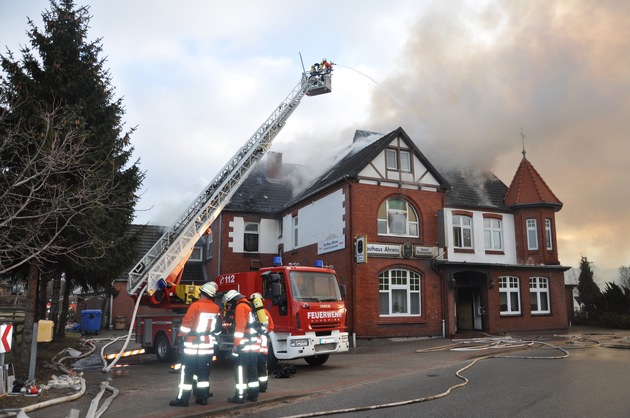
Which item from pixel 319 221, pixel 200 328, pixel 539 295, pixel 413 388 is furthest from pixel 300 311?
pixel 539 295

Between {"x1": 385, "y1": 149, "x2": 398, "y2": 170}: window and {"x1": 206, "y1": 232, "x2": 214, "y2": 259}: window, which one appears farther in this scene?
{"x1": 206, "y1": 232, "x2": 214, "y2": 259}: window

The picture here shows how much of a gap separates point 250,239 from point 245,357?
1824cm

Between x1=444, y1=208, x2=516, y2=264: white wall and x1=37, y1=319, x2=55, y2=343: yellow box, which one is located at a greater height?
x1=444, y1=208, x2=516, y2=264: white wall

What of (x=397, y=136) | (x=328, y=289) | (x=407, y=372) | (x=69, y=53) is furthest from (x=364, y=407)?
(x=397, y=136)

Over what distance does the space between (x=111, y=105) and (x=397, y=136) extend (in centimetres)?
1178

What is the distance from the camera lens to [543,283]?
926 inches

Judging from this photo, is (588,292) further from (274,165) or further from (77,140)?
(77,140)

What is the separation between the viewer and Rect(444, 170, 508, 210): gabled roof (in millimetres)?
23094

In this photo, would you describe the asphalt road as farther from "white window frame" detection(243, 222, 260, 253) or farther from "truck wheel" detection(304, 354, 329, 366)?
"white window frame" detection(243, 222, 260, 253)

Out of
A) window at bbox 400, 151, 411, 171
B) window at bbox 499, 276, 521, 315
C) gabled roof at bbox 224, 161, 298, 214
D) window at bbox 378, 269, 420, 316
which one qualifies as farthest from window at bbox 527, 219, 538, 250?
gabled roof at bbox 224, 161, 298, 214

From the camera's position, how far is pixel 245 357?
845 centimetres

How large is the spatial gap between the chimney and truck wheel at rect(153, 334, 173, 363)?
50.2ft

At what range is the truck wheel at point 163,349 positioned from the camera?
14367mm


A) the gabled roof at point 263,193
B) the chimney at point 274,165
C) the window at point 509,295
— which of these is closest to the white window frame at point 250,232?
the gabled roof at point 263,193
